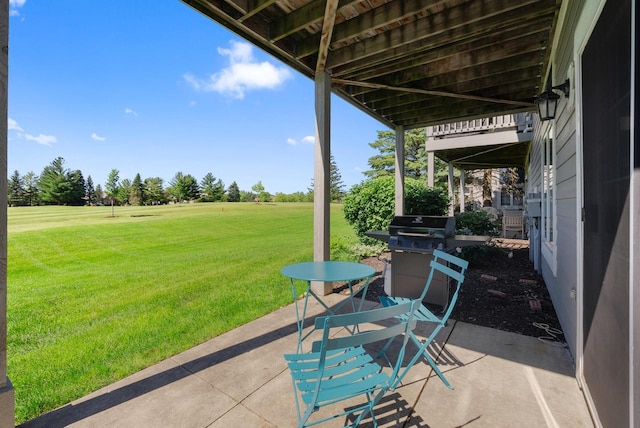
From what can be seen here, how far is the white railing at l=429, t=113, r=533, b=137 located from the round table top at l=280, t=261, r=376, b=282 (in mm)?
6555

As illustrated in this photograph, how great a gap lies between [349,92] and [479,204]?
18702 millimetres

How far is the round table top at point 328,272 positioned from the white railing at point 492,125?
6.55 metres

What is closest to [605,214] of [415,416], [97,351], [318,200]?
[415,416]

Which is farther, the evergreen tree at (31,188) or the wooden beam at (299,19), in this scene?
the evergreen tree at (31,188)

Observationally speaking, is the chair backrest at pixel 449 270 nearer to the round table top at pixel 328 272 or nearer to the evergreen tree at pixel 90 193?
the round table top at pixel 328 272

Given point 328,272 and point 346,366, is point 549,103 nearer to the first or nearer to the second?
point 328,272

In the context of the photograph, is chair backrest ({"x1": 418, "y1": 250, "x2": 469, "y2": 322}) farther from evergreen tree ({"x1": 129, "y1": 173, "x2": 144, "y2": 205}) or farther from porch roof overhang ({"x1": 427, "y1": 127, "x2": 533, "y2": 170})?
evergreen tree ({"x1": 129, "y1": 173, "x2": 144, "y2": 205})

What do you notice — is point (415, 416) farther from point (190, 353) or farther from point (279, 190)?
point (279, 190)

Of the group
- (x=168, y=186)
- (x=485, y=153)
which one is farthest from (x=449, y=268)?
(x=168, y=186)

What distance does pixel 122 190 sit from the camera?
1380 inches

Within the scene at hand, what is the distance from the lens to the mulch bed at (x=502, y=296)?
3209 millimetres

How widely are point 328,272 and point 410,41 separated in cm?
284

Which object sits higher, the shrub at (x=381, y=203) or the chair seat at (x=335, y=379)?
the shrub at (x=381, y=203)

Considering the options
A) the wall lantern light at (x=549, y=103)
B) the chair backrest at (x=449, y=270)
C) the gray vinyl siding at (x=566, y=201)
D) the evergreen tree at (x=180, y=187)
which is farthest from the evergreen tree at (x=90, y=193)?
the gray vinyl siding at (x=566, y=201)
